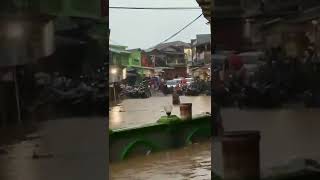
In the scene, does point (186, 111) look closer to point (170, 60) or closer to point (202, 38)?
point (202, 38)

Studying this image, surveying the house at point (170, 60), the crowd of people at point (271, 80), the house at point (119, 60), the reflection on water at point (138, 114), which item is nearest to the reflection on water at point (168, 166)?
the reflection on water at point (138, 114)

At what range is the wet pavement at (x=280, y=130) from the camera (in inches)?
216

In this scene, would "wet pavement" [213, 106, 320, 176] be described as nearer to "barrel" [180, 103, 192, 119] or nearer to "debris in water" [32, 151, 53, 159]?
"debris in water" [32, 151, 53, 159]

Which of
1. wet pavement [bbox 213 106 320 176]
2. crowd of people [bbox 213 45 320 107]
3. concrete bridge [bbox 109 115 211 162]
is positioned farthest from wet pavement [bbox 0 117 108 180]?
concrete bridge [bbox 109 115 211 162]

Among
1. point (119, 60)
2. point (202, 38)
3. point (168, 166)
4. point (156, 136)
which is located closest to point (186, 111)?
point (156, 136)

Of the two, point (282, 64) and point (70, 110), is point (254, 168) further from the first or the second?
point (70, 110)

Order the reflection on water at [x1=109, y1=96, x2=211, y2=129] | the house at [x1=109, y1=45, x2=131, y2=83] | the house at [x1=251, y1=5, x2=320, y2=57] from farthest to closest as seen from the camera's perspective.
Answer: the house at [x1=109, y1=45, x2=131, y2=83] < the reflection on water at [x1=109, y1=96, x2=211, y2=129] < the house at [x1=251, y1=5, x2=320, y2=57]

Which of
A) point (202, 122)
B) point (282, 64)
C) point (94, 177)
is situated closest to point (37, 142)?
point (94, 177)

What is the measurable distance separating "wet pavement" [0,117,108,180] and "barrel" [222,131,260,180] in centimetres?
131

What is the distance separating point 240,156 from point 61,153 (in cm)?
192

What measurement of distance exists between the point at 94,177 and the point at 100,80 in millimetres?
961

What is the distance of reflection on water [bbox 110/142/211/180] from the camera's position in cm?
945

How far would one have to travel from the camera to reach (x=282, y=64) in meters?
5.68

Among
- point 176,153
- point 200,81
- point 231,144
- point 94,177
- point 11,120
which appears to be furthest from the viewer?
point 200,81
